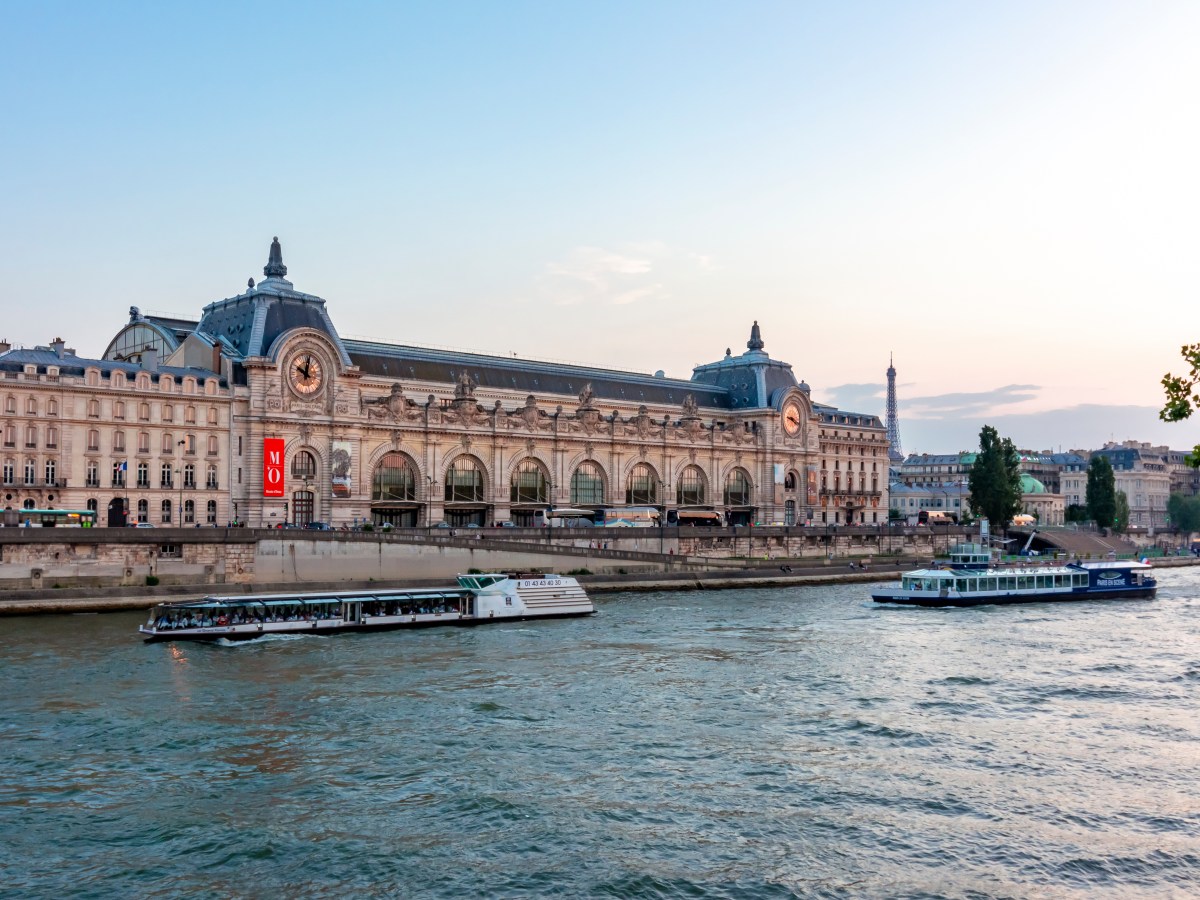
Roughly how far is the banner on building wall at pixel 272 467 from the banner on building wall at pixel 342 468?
16.0 feet

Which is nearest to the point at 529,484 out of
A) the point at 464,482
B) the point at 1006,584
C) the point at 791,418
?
the point at 464,482

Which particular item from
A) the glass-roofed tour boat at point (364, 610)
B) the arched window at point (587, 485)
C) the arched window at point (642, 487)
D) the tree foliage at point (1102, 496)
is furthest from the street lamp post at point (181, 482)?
the tree foliage at point (1102, 496)

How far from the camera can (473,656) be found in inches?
1973

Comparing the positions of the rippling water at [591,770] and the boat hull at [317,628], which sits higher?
the boat hull at [317,628]

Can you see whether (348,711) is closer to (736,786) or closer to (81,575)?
(736,786)

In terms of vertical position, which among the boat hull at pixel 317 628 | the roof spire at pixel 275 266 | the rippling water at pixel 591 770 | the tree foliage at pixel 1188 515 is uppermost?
the roof spire at pixel 275 266

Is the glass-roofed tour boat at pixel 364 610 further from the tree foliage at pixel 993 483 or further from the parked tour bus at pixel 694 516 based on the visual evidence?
the tree foliage at pixel 993 483

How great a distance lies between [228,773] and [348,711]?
7436 millimetres

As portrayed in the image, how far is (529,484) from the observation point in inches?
4331

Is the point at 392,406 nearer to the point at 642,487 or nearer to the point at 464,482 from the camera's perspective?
the point at 464,482

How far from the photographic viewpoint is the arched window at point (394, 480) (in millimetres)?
99000

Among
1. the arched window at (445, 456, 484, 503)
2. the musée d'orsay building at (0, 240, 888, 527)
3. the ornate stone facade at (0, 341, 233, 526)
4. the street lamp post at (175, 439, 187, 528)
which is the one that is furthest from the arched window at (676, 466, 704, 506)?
the street lamp post at (175, 439, 187, 528)

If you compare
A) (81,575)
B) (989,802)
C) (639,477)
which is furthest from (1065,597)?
(81,575)

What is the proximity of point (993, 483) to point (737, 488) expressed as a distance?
2962cm
